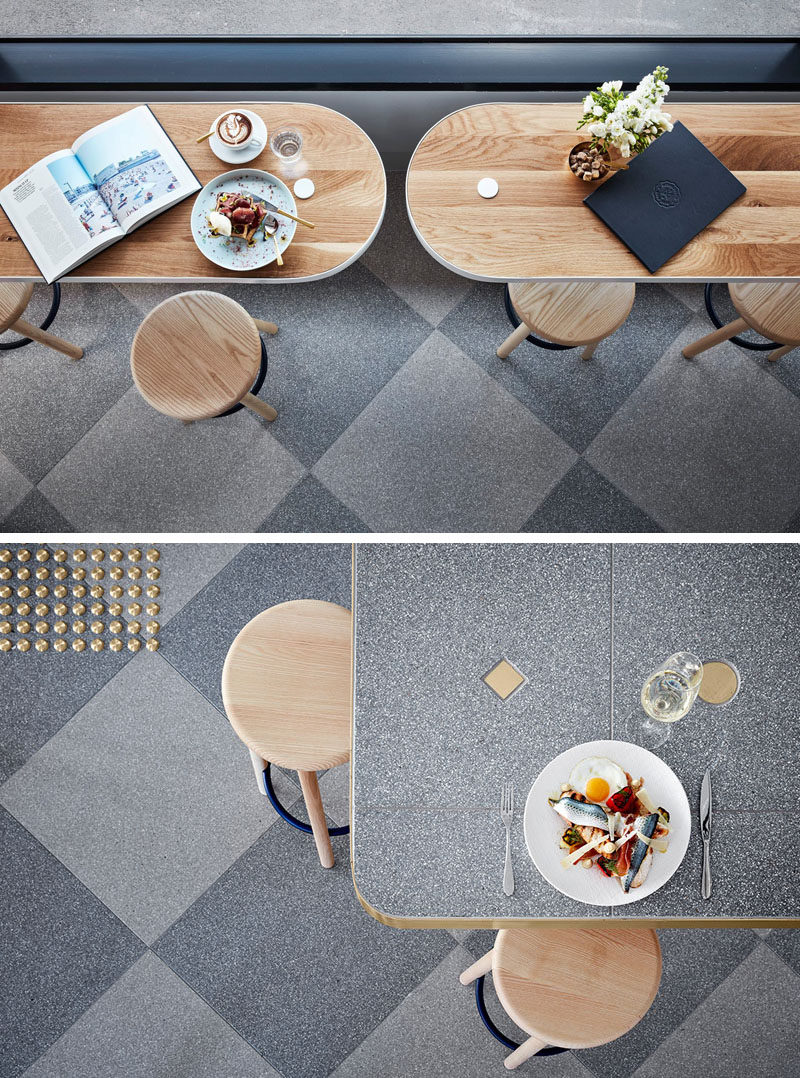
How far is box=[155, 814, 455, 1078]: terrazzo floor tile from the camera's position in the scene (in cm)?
268

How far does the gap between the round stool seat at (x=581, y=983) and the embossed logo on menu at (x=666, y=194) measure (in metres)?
1.98

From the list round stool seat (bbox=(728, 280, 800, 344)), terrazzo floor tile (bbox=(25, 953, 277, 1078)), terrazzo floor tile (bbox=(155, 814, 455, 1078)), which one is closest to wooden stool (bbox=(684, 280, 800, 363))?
round stool seat (bbox=(728, 280, 800, 344))

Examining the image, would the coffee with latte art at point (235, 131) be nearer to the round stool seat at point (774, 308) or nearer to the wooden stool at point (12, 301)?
the wooden stool at point (12, 301)

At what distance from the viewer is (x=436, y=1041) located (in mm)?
2676

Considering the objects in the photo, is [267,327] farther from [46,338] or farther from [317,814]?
[317,814]

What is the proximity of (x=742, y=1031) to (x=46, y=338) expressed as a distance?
3394 mm

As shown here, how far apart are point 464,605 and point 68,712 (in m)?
1.70

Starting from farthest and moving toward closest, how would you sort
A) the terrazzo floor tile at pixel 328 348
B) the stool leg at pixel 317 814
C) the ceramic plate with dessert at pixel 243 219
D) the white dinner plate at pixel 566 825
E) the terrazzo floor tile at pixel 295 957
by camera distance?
the terrazzo floor tile at pixel 328 348 → the terrazzo floor tile at pixel 295 957 → the stool leg at pixel 317 814 → the ceramic plate with dessert at pixel 243 219 → the white dinner plate at pixel 566 825

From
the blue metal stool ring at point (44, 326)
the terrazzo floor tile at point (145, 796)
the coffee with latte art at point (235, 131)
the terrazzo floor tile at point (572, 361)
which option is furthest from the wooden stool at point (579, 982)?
the blue metal stool ring at point (44, 326)

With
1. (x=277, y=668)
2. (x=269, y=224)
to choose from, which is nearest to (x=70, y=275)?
(x=269, y=224)

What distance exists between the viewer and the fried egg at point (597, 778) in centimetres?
181

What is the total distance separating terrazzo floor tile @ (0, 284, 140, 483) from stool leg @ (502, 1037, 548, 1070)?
252 cm

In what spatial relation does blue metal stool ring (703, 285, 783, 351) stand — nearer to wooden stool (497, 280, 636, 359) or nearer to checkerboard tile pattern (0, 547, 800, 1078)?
wooden stool (497, 280, 636, 359)

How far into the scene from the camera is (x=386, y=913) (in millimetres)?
1786
